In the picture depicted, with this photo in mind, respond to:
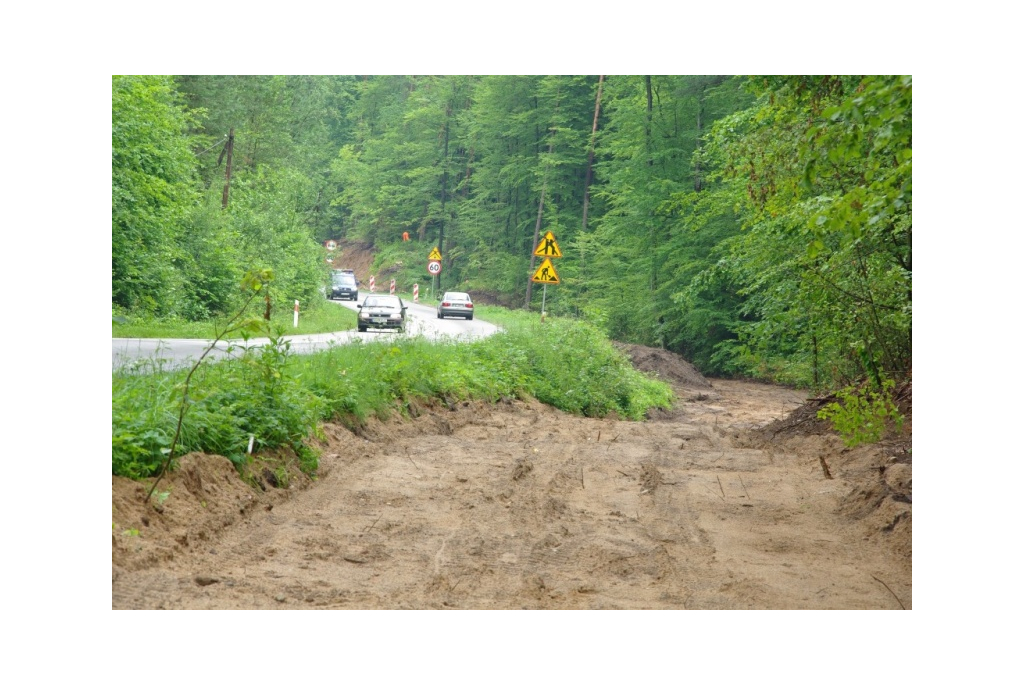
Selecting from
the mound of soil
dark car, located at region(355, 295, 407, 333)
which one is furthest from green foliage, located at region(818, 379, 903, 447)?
dark car, located at region(355, 295, 407, 333)

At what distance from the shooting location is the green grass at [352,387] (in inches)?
302

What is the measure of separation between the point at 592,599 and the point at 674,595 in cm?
57

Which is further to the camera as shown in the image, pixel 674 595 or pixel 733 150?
pixel 733 150

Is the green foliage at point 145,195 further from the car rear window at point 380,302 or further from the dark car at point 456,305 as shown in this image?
the dark car at point 456,305

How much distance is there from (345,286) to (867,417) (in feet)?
65.6

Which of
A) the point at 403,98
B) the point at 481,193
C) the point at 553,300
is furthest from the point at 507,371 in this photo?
the point at 553,300

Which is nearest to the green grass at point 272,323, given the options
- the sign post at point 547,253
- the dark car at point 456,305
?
the sign post at point 547,253

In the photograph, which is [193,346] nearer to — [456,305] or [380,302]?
[380,302]

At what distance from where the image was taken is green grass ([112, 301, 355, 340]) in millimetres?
13175

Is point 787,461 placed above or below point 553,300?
below

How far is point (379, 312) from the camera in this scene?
28.0 metres

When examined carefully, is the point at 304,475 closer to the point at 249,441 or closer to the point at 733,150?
the point at 249,441

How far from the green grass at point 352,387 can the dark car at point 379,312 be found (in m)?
4.21

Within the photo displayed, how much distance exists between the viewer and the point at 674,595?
21.0ft
